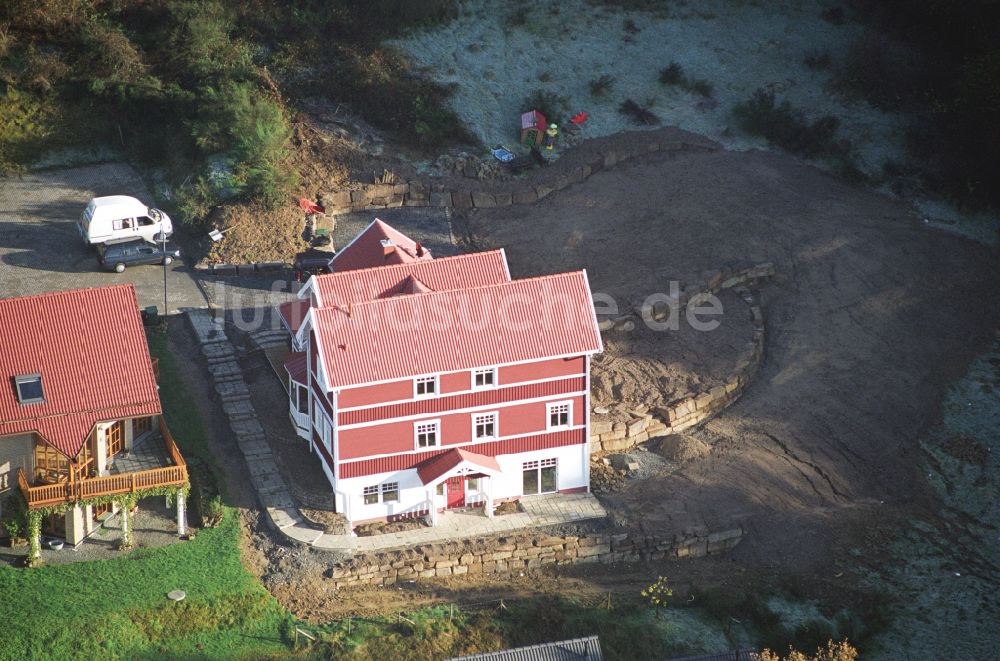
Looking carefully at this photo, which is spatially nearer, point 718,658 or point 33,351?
point 718,658

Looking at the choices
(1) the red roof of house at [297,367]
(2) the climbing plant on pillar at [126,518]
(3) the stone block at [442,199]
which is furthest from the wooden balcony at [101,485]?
(3) the stone block at [442,199]

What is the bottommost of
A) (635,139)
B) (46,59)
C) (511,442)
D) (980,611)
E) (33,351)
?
(980,611)

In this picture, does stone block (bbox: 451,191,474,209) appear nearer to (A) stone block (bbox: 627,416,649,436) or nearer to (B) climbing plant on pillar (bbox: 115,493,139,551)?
(A) stone block (bbox: 627,416,649,436)

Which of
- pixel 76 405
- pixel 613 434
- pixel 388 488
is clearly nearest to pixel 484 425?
pixel 388 488

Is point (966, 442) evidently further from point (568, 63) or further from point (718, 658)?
point (568, 63)

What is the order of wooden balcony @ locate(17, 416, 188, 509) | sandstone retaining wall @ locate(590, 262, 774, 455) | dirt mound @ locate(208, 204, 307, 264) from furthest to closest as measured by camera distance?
dirt mound @ locate(208, 204, 307, 264) < sandstone retaining wall @ locate(590, 262, 774, 455) < wooden balcony @ locate(17, 416, 188, 509)

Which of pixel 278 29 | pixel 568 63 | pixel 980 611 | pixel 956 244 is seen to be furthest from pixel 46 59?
pixel 980 611

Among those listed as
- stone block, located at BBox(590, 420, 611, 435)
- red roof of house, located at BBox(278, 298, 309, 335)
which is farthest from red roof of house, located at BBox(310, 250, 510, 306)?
stone block, located at BBox(590, 420, 611, 435)
